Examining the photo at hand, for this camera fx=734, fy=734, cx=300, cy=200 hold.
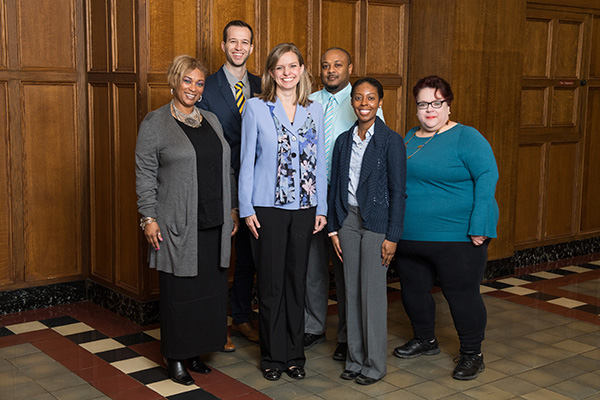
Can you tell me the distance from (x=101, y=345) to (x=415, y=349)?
72.8 inches

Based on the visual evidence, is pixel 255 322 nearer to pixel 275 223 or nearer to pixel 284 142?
pixel 275 223

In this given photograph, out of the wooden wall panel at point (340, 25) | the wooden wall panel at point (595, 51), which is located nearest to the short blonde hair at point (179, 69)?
the wooden wall panel at point (340, 25)

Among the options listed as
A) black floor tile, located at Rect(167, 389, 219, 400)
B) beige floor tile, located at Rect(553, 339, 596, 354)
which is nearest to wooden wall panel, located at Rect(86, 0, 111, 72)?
black floor tile, located at Rect(167, 389, 219, 400)

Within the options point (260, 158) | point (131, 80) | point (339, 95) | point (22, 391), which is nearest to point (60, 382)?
point (22, 391)

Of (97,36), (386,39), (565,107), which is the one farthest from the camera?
(565,107)

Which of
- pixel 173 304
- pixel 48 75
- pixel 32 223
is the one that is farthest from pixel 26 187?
pixel 173 304

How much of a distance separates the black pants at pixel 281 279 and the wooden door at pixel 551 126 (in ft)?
10.8

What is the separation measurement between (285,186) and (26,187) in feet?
7.04

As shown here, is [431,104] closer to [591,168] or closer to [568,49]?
[568,49]

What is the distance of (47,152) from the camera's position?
5.00 m

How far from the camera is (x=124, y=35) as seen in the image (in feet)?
15.2

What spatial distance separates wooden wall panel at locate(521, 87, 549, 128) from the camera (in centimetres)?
643

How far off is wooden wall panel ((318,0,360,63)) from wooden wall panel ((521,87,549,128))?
5.64ft

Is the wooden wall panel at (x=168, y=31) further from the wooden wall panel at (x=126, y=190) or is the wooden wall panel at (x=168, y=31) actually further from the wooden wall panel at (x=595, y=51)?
the wooden wall panel at (x=595, y=51)
